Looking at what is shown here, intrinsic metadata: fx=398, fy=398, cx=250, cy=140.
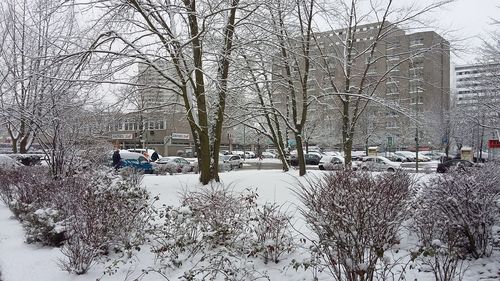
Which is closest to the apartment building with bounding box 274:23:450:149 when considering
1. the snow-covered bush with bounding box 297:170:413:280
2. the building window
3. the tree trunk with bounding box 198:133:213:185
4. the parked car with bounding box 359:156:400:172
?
the building window

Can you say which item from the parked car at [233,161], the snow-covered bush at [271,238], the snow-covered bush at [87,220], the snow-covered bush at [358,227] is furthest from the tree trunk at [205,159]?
the parked car at [233,161]

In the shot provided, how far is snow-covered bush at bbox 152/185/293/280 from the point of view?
560 cm

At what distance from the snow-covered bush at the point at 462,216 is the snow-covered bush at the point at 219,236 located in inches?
77.6

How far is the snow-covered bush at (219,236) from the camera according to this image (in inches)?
220

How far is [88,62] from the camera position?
12.2 metres

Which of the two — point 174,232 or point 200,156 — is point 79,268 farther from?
point 200,156

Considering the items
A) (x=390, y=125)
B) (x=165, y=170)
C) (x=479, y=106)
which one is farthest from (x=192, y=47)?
(x=390, y=125)

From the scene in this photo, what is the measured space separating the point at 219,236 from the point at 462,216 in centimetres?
341

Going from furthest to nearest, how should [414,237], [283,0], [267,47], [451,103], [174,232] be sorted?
1. [451,103]
2. [267,47]
3. [283,0]
4. [414,237]
5. [174,232]

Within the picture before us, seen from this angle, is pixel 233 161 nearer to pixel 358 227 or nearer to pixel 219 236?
pixel 219 236

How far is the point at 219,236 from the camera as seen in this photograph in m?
5.84

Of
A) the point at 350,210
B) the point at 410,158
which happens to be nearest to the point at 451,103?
the point at 410,158

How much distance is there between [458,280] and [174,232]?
3999mm

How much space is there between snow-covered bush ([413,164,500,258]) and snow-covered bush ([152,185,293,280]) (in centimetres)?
197
